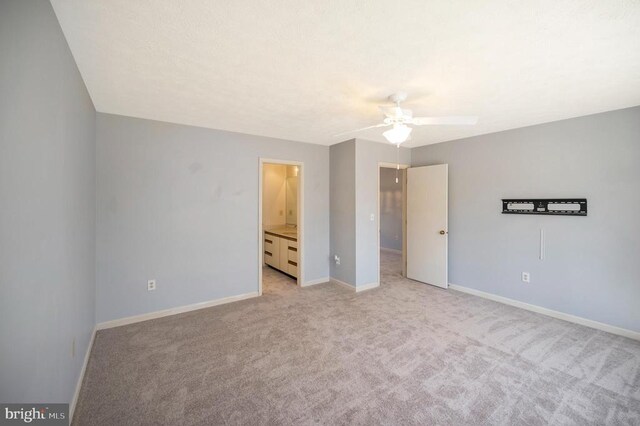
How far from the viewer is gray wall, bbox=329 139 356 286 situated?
172 inches

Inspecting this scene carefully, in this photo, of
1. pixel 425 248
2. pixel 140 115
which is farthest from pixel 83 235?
pixel 425 248

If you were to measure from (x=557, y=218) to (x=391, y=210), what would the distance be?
4.67 meters

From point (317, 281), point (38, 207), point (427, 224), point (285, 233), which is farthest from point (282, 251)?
point (38, 207)

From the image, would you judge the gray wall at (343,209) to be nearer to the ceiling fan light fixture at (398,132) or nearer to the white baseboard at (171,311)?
the white baseboard at (171,311)

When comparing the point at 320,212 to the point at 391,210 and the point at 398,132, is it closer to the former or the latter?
the point at 398,132

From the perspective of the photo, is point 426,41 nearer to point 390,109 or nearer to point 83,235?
point 390,109

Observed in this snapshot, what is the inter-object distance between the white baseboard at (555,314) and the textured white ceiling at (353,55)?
93.7 inches

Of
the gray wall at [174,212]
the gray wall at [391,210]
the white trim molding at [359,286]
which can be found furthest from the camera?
the gray wall at [391,210]

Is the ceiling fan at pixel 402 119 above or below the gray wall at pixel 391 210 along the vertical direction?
above

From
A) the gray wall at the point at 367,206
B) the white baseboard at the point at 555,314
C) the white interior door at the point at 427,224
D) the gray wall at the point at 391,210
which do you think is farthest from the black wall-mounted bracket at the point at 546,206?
the gray wall at the point at 391,210

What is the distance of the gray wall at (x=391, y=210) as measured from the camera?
7.73m

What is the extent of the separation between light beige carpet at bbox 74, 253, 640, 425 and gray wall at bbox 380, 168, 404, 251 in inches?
167

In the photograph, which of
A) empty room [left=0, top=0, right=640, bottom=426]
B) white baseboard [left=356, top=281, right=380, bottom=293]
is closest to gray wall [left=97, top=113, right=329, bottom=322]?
empty room [left=0, top=0, right=640, bottom=426]

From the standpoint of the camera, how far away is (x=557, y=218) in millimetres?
3383
